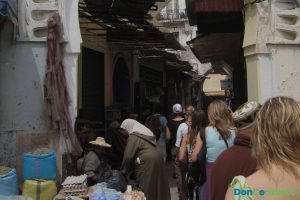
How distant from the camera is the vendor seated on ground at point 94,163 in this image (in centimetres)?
626

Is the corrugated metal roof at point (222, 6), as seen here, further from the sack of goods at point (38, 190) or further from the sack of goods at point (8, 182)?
the sack of goods at point (8, 182)

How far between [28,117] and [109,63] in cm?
614

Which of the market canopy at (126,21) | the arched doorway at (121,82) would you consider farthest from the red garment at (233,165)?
the arched doorway at (121,82)

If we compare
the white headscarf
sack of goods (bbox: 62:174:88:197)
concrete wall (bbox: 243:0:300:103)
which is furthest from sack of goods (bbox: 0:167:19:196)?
concrete wall (bbox: 243:0:300:103)

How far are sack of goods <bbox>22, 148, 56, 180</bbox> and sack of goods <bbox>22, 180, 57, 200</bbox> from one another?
11 cm

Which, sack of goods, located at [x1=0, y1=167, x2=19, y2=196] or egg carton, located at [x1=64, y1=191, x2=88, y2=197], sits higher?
sack of goods, located at [x1=0, y1=167, x2=19, y2=196]

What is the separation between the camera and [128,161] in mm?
6113

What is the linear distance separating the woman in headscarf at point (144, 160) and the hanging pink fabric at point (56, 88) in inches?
26.7

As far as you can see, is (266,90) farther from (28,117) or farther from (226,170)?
(226,170)

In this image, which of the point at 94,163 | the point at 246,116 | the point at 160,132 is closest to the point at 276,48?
the point at 94,163

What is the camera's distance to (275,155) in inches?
89.1

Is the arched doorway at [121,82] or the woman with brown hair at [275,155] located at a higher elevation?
the arched doorway at [121,82]

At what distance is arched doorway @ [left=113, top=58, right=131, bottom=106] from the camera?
13555mm

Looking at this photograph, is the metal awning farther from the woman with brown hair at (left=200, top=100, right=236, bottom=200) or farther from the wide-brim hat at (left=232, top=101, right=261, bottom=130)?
the wide-brim hat at (left=232, top=101, right=261, bottom=130)
